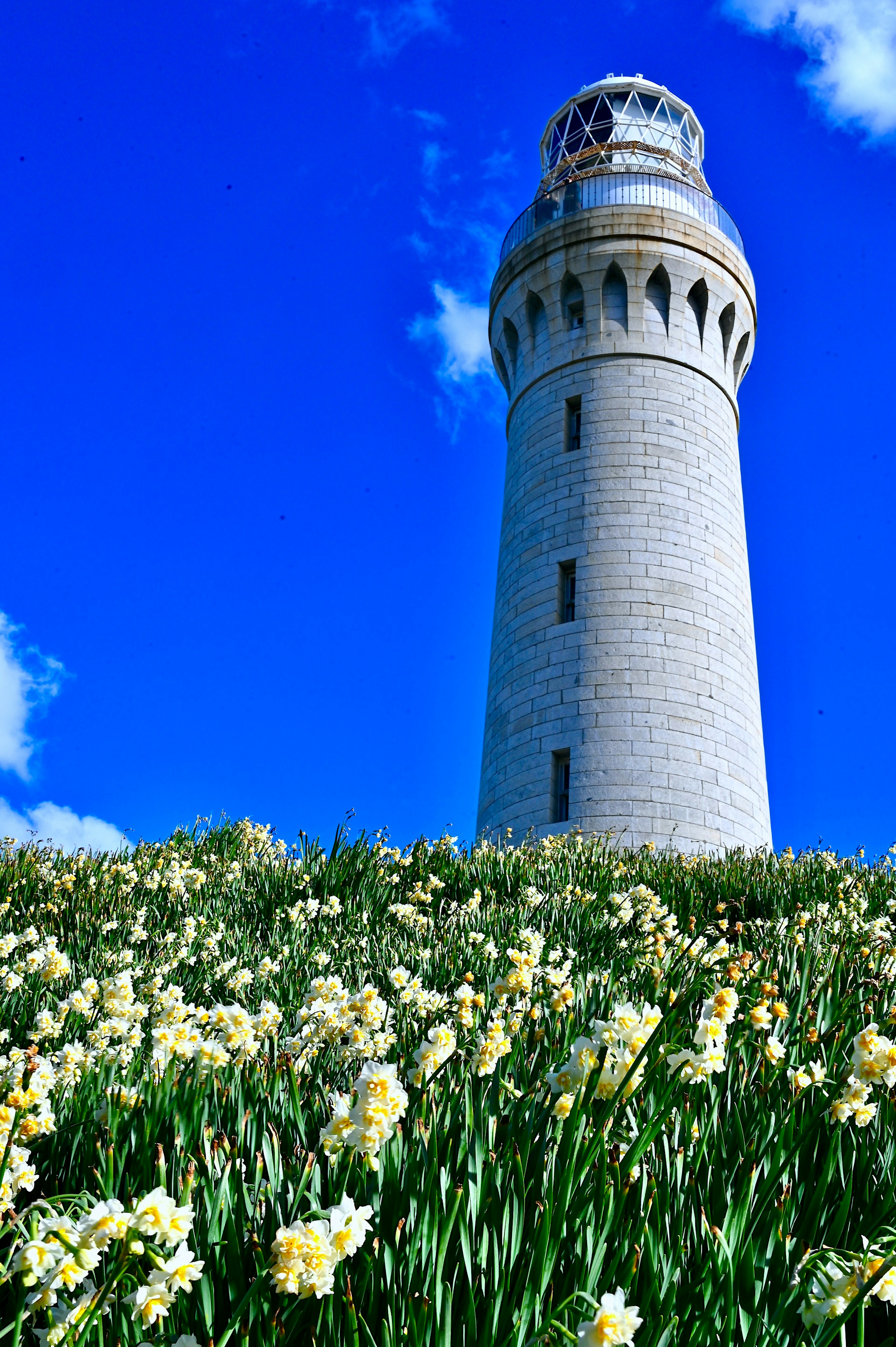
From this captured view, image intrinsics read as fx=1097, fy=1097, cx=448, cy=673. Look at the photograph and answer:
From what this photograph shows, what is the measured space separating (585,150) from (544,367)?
7.74 m

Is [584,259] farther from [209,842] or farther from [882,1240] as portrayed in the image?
[882,1240]

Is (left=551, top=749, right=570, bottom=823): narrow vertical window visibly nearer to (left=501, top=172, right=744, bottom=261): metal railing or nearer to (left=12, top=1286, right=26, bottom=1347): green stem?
(left=501, top=172, right=744, bottom=261): metal railing

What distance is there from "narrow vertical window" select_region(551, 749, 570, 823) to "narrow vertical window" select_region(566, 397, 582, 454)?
594cm

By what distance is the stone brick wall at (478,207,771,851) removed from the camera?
17.9 meters

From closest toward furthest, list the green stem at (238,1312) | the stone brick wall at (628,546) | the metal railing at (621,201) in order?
the green stem at (238,1312)
the stone brick wall at (628,546)
the metal railing at (621,201)

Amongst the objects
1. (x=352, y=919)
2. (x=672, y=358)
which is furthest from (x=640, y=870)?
(x=672, y=358)

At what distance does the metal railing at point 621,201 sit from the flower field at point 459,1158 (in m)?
20.4

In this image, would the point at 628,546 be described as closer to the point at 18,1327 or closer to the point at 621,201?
the point at 621,201

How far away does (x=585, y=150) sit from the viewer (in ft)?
→ 85.7

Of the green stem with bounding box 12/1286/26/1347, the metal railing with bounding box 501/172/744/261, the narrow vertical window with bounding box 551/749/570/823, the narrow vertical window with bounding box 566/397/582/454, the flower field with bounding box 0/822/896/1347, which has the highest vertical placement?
the metal railing with bounding box 501/172/744/261

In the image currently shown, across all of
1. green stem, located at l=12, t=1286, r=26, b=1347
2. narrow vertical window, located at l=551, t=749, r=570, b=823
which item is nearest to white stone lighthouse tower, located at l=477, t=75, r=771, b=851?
narrow vertical window, located at l=551, t=749, r=570, b=823

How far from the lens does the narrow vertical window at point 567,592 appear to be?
1948 cm

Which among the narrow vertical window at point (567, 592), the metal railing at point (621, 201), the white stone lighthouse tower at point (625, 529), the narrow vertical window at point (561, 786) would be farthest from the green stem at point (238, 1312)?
the metal railing at point (621, 201)

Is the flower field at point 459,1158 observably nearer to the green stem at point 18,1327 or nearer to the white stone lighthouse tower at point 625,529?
the green stem at point 18,1327
